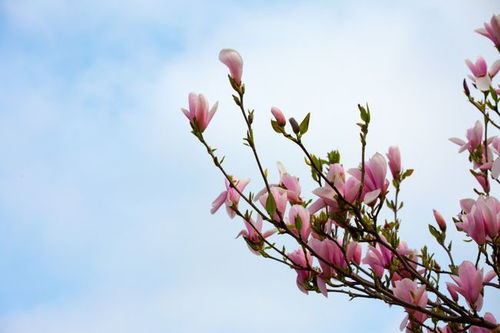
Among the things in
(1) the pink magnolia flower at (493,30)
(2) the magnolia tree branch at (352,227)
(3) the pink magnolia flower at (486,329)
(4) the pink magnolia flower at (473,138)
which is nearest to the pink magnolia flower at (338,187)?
(2) the magnolia tree branch at (352,227)

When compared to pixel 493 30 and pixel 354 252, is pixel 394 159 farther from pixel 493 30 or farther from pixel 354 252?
pixel 493 30

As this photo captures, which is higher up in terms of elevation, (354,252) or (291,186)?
(291,186)

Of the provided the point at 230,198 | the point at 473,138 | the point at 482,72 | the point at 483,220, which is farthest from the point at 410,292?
the point at 482,72

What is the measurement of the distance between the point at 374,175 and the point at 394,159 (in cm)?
45

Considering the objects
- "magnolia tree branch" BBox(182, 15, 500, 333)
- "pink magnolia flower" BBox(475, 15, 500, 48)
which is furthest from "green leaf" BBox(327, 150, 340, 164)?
"pink magnolia flower" BBox(475, 15, 500, 48)

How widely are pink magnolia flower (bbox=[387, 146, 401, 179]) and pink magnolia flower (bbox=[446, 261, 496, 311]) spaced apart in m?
0.56

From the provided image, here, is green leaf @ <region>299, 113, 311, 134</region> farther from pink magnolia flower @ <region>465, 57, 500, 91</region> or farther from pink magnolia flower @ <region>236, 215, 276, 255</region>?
pink magnolia flower @ <region>465, 57, 500, 91</region>

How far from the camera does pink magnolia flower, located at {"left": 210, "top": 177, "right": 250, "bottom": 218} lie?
9.96 ft

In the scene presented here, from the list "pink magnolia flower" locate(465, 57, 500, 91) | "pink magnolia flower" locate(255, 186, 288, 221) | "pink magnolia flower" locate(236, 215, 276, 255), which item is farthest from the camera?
"pink magnolia flower" locate(465, 57, 500, 91)

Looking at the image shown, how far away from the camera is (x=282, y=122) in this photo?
2762 mm

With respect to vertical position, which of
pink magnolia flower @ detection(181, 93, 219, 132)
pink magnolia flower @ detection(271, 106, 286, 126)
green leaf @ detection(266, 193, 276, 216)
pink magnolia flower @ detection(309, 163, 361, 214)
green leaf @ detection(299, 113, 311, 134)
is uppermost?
pink magnolia flower @ detection(181, 93, 219, 132)

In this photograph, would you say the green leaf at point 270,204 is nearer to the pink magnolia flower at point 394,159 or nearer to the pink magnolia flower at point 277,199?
the pink magnolia flower at point 277,199

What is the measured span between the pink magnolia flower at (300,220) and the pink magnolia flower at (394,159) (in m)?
0.56

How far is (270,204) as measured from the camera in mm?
2797
